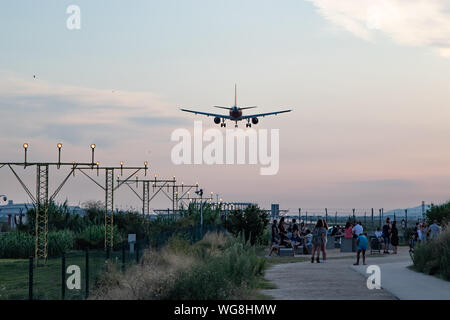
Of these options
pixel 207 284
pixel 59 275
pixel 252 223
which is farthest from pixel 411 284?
pixel 252 223

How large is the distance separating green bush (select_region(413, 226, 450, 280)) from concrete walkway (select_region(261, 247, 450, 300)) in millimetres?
396

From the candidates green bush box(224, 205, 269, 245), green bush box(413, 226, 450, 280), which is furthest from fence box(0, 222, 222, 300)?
green bush box(413, 226, 450, 280)

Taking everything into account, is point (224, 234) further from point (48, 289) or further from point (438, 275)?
point (438, 275)

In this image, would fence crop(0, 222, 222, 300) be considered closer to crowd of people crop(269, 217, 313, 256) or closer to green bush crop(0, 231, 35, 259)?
green bush crop(0, 231, 35, 259)

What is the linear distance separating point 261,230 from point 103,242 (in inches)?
460

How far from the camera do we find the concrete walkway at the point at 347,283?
18.4m

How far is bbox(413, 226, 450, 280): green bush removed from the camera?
22.7 meters

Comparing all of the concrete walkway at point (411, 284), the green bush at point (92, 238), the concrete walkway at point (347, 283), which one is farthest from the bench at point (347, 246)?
the green bush at point (92, 238)

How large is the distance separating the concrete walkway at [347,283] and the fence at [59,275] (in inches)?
176

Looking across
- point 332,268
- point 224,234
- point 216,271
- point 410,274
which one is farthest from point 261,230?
point 216,271

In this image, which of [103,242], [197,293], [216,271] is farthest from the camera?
[103,242]
